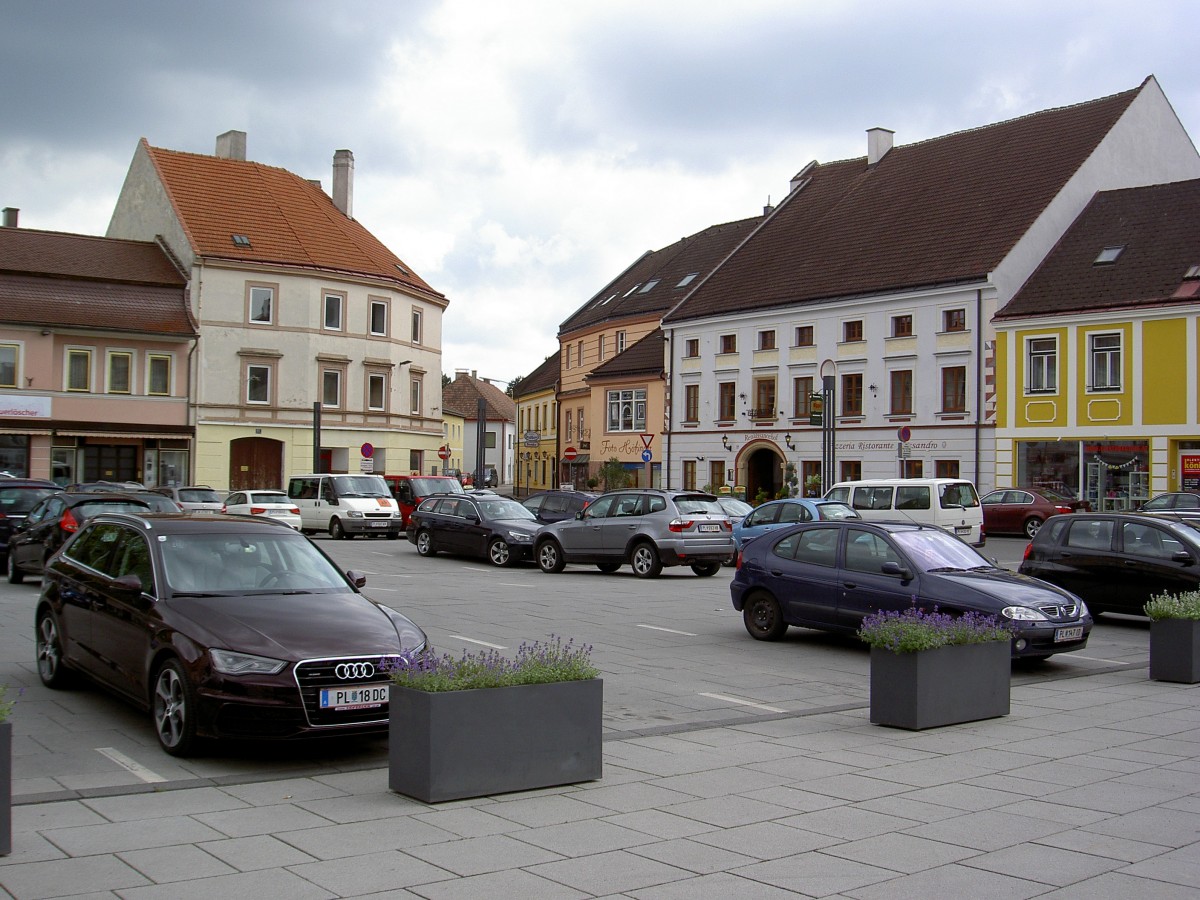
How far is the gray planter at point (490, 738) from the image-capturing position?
6.97 metres

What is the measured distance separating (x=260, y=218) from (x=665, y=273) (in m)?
21.3

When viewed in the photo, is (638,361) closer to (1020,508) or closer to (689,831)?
(1020,508)

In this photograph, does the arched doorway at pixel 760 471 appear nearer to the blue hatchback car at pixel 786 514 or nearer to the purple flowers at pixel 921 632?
the blue hatchback car at pixel 786 514

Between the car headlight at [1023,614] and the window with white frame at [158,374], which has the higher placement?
the window with white frame at [158,374]

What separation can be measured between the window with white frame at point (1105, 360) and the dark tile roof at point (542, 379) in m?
42.2

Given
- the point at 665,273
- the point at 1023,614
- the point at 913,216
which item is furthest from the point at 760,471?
the point at 1023,614

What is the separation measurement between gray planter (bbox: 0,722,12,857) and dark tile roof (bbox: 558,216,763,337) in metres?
54.7

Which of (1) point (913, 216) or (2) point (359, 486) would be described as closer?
(2) point (359, 486)

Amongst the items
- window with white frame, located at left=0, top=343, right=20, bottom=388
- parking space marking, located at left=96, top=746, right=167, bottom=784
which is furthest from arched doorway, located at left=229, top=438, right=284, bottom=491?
parking space marking, located at left=96, top=746, right=167, bottom=784

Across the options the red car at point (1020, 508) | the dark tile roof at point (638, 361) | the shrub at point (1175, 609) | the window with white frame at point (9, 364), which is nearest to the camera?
the shrub at point (1175, 609)

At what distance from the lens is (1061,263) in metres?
43.0

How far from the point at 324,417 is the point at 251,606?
45.9 metres

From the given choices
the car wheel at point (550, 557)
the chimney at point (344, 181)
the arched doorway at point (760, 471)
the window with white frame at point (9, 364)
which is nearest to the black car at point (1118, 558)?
the car wheel at point (550, 557)

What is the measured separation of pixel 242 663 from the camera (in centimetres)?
795
